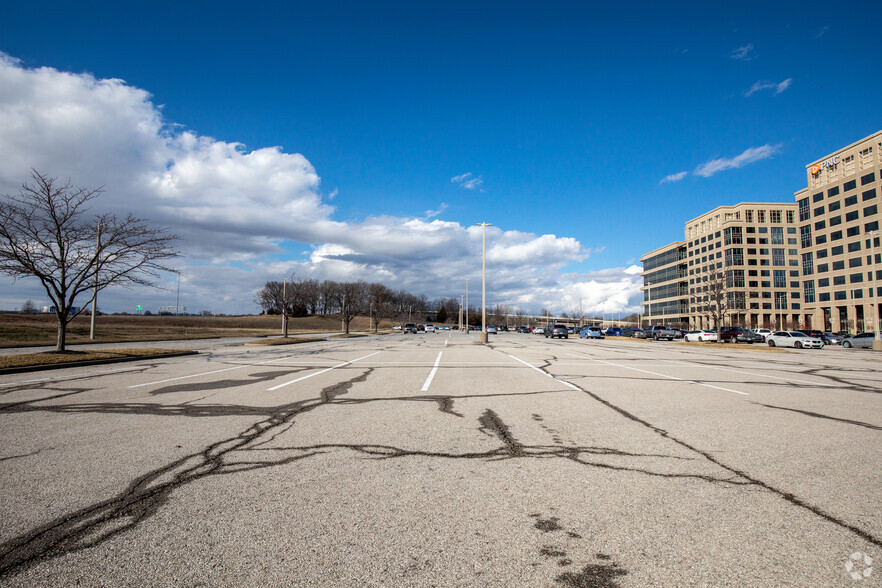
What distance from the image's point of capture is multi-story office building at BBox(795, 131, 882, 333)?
232ft

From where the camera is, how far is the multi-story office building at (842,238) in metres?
70.6

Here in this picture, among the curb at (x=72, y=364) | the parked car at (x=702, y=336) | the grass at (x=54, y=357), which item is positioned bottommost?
the parked car at (x=702, y=336)

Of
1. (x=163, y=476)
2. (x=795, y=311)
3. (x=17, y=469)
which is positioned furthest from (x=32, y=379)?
(x=795, y=311)

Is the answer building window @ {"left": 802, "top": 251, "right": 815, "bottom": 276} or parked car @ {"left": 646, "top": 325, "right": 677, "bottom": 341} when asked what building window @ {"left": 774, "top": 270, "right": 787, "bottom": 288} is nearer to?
building window @ {"left": 802, "top": 251, "right": 815, "bottom": 276}

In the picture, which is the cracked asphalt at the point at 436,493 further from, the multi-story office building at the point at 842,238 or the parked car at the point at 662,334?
the multi-story office building at the point at 842,238

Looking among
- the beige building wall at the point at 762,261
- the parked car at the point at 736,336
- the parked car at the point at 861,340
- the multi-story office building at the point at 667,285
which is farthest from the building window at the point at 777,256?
the parked car at the point at 861,340

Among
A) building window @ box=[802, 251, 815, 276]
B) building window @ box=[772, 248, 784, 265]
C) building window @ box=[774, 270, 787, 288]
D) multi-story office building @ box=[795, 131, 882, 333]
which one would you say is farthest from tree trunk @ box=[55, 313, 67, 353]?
building window @ box=[772, 248, 784, 265]

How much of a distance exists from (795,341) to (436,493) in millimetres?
46865

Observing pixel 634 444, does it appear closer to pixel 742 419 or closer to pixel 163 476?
pixel 742 419

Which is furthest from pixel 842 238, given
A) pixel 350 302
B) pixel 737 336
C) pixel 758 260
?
pixel 350 302

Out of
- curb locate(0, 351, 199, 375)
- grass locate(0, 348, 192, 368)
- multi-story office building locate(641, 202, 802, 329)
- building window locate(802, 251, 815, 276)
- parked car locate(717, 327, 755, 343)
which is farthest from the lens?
multi-story office building locate(641, 202, 802, 329)

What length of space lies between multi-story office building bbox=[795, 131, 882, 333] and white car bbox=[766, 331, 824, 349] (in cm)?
4036

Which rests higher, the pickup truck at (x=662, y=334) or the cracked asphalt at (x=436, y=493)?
the cracked asphalt at (x=436, y=493)

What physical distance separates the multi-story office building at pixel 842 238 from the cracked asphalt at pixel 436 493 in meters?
84.7
